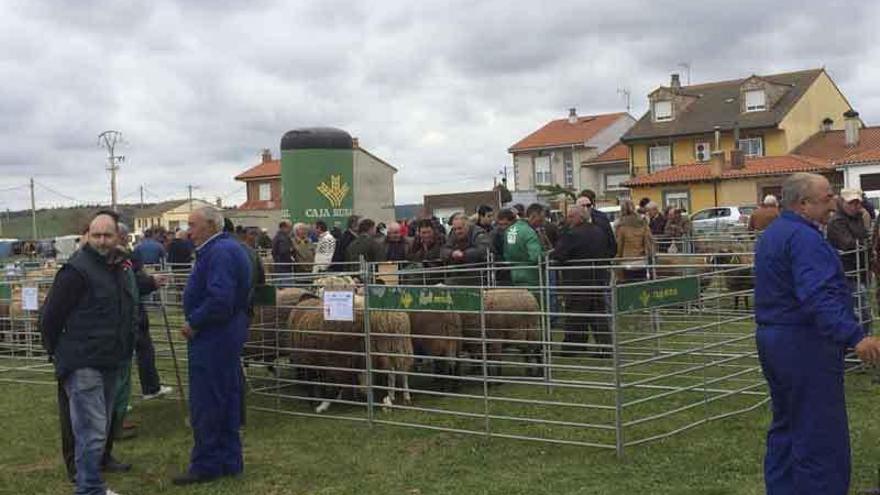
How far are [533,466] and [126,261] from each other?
326cm

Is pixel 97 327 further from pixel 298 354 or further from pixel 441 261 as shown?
pixel 441 261

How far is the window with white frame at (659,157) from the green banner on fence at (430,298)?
51.0 m

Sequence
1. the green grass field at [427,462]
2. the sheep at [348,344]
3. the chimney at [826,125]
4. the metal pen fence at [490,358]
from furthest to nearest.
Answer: the chimney at [826,125]
the sheep at [348,344]
the metal pen fence at [490,358]
the green grass field at [427,462]

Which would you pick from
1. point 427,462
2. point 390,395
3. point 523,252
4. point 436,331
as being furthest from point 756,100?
point 427,462

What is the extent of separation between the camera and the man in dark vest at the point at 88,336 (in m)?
6.29

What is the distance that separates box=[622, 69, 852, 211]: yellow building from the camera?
48.7 m

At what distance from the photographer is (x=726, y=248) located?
708 inches

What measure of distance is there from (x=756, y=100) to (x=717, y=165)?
9.27 metres

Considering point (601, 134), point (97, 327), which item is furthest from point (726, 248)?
point (601, 134)

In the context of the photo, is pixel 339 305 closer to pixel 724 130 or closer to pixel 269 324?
pixel 269 324

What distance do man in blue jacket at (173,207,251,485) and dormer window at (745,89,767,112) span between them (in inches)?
2039

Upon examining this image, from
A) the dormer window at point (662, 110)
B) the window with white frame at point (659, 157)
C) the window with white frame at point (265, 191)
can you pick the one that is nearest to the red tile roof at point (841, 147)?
the window with white frame at point (659, 157)

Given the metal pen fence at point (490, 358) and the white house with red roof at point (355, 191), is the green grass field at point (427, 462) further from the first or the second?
the white house with red roof at point (355, 191)

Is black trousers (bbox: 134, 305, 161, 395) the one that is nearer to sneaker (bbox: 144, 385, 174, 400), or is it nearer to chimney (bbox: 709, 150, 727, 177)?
sneaker (bbox: 144, 385, 174, 400)
